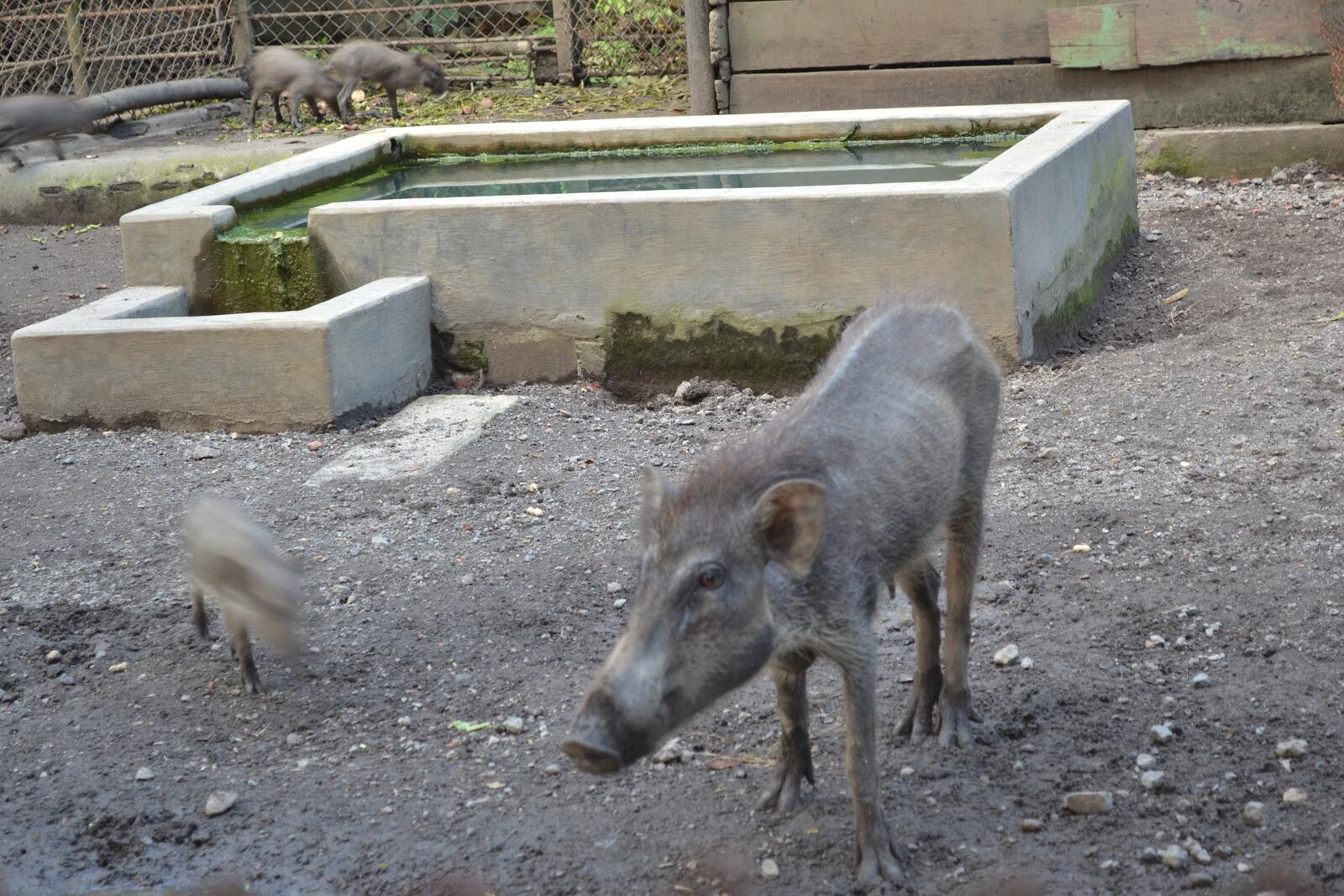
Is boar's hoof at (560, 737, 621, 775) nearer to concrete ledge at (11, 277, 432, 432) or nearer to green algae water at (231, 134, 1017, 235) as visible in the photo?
concrete ledge at (11, 277, 432, 432)

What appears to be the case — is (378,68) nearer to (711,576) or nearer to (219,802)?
(219,802)

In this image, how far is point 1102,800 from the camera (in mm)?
3199

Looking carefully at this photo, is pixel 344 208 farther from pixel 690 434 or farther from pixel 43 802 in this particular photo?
pixel 43 802

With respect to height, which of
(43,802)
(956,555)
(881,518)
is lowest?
(43,802)

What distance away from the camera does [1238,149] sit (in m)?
9.39

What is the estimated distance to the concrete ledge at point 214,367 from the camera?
19.4 feet

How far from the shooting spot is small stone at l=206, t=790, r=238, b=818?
3.49 meters

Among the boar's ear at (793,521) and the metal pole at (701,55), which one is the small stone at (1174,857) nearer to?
the boar's ear at (793,521)

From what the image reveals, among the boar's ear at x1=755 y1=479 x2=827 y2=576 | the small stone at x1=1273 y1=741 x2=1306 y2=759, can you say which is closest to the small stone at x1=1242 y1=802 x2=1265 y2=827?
the small stone at x1=1273 y1=741 x2=1306 y2=759

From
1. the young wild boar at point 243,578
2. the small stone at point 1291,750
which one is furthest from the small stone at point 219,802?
the small stone at point 1291,750

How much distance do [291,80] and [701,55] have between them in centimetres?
364

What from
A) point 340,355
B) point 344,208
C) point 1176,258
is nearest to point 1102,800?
point 340,355

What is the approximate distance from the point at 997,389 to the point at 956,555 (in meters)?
0.41

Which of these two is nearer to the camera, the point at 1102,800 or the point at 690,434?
the point at 1102,800
